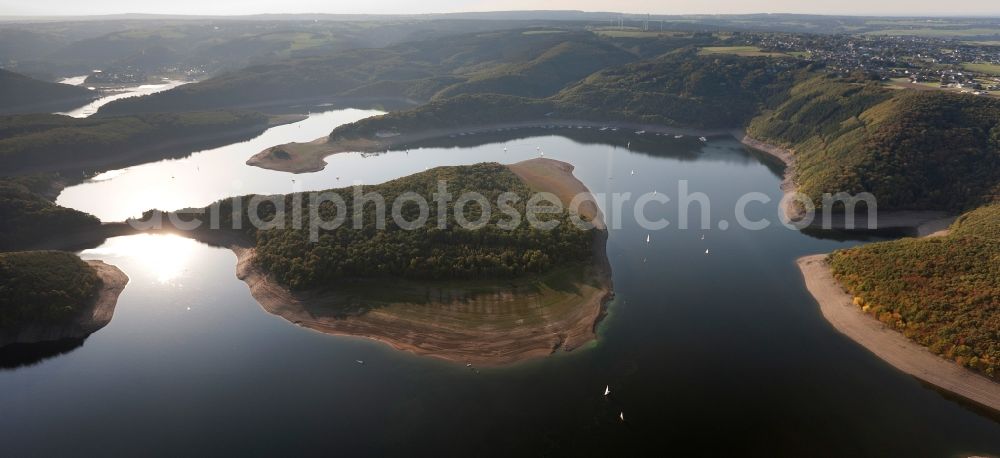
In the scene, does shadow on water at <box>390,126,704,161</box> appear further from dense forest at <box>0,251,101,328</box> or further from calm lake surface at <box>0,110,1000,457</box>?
dense forest at <box>0,251,101,328</box>

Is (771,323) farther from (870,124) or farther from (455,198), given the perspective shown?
(870,124)

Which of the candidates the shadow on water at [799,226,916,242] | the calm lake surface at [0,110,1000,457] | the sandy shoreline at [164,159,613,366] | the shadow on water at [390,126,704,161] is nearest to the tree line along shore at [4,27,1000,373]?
the shadow on water at [799,226,916,242]

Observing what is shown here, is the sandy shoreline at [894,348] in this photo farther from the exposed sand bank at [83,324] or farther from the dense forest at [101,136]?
the dense forest at [101,136]

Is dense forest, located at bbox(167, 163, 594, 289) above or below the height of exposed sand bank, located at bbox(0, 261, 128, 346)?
above

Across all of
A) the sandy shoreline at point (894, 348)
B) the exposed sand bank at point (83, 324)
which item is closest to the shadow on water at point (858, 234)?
the sandy shoreline at point (894, 348)

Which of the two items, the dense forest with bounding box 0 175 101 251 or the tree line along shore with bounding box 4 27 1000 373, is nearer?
the dense forest with bounding box 0 175 101 251

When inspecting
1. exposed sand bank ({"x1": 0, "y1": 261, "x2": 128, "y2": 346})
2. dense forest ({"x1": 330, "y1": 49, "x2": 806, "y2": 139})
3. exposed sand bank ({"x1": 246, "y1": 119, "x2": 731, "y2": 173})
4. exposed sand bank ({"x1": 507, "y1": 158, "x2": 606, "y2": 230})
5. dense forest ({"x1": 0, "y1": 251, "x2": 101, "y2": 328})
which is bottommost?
exposed sand bank ({"x1": 0, "y1": 261, "x2": 128, "y2": 346})

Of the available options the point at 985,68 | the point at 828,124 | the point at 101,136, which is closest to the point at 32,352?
the point at 101,136
